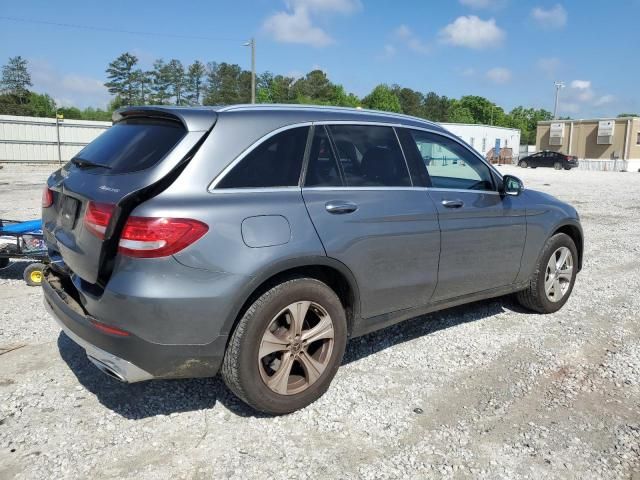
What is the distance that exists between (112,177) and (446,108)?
389ft

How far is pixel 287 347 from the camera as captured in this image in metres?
3.12

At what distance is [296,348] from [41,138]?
96.9ft

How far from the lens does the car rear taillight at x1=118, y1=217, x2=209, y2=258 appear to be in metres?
2.63

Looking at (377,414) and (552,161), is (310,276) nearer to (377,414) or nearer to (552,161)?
(377,414)

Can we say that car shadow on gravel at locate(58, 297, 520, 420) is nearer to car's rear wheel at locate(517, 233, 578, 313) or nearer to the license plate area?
the license plate area

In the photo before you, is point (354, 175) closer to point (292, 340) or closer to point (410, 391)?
point (292, 340)

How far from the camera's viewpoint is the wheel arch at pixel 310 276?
9.35ft

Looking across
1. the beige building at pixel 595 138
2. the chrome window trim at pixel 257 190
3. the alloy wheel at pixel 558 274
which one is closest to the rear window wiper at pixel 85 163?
the chrome window trim at pixel 257 190

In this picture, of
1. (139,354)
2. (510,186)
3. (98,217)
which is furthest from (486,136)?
(139,354)

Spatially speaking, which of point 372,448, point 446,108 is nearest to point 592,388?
point 372,448

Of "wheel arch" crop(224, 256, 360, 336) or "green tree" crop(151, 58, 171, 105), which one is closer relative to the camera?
"wheel arch" crop(224, 256, 360, 336)

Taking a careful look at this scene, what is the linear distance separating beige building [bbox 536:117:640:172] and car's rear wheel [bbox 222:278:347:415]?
61348 mm

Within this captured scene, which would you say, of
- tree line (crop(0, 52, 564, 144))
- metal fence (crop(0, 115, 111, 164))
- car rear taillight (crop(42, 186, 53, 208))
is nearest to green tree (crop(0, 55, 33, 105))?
tree line (crop(0, 52, 564, 144))

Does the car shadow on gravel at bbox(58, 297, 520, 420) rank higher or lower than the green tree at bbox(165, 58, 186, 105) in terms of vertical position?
lower
